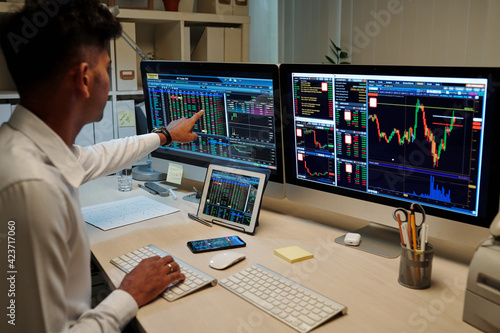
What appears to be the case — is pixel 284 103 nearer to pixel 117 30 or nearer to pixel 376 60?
pixel 117 30

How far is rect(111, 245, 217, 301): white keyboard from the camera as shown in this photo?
1093 millimetres

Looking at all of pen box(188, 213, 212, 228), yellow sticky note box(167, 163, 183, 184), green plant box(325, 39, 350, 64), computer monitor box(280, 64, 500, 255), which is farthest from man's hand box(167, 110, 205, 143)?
green plant box(325, 39, 350, 64)

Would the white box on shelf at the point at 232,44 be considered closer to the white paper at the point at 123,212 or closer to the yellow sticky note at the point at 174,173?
the yellow sticky note at the point at 174,173

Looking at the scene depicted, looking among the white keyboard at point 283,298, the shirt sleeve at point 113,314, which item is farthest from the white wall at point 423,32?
the shirt sleeve at point 113,314

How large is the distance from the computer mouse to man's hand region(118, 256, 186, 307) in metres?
0.11

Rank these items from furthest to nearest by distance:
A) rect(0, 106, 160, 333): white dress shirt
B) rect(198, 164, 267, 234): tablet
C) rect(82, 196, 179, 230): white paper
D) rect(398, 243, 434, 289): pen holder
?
rect(82, 196, 179, 230): white paper → rect(198, 164, 267, 234): tablet → rect(398, 243, 434, 289): pen holder → rect(0, 106, 160, 333): white dress shirt

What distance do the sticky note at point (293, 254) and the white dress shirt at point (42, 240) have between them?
0.42 m

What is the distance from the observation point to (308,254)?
127 centimetres

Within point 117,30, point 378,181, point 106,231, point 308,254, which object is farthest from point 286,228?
point 117,30

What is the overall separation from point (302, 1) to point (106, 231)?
249 centimetres

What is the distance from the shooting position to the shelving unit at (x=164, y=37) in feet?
7.97

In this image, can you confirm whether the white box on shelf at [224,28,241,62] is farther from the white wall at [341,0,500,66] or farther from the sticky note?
the sticky note

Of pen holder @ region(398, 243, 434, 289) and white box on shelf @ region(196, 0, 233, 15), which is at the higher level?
white box on shelf @ region(196, 0, 233, 15)

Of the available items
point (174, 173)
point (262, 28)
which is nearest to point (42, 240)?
point (174, 173)
